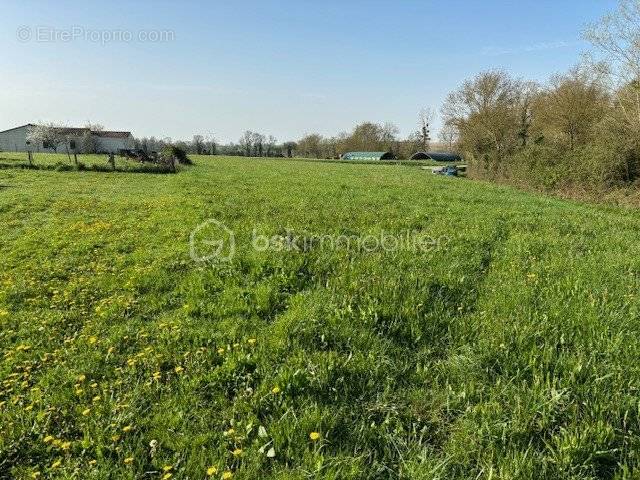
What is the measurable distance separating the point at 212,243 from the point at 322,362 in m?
5.55

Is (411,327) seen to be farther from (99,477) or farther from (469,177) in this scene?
(469,177)

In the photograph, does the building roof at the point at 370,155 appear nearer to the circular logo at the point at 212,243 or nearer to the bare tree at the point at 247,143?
the bare tree at the point at 247,143

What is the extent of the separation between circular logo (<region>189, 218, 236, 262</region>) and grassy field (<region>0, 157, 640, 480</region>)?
0.15 m

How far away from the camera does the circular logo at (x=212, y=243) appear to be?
8141 mm

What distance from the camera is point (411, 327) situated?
5.13 m

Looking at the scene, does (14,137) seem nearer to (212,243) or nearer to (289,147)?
(289,147)

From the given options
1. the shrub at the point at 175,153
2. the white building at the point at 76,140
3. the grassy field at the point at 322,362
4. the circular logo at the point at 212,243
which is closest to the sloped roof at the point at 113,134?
the white building at the point at 76,140

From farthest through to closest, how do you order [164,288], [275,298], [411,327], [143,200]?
[143,200]
[164,288]
[275,298]
[411,327]

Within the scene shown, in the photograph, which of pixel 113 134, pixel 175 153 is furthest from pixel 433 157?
pixel 175 153

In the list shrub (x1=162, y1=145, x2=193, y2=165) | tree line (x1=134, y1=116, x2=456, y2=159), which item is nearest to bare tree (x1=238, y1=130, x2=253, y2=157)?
tree line (x1=134, y1=116, x2=456, y2=159)

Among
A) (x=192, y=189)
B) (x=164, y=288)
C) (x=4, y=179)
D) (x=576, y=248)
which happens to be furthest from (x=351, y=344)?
(x=4, y=179)

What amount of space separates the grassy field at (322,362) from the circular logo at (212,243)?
150 mm

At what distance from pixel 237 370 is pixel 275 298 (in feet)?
6.15

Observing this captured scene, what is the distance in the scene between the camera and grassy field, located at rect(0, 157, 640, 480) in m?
3.14
